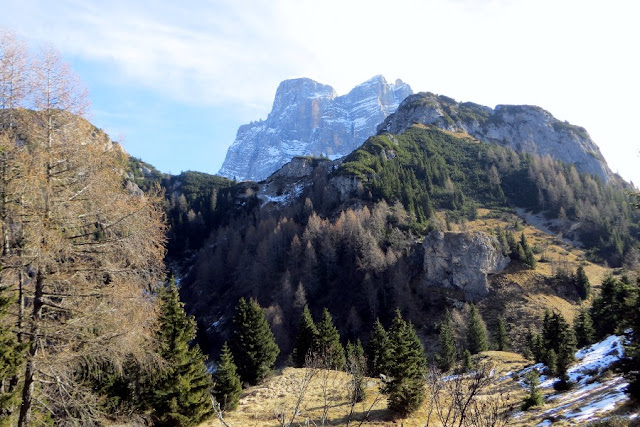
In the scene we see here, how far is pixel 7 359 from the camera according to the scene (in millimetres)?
6410

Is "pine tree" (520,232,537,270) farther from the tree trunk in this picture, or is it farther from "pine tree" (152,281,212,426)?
the tree trunk

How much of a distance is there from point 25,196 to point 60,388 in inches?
144

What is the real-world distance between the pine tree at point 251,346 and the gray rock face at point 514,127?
365ft

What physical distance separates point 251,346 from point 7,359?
21.8 metres

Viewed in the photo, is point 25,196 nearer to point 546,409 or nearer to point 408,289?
point 546,409

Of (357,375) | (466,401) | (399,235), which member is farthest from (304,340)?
(399,235)

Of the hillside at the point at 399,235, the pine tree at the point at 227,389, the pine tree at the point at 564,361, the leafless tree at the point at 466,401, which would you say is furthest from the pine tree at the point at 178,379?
the hillside at the point at 399,235

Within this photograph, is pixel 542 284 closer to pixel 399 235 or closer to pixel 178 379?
pixel 399 235

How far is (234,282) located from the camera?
82875 mm

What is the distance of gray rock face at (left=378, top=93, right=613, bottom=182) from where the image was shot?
129750 millimetres

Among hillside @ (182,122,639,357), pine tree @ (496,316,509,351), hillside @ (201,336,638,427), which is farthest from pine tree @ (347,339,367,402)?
hillside @ (182,122,639,357)

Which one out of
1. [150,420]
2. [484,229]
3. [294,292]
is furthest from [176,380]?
[484,229]

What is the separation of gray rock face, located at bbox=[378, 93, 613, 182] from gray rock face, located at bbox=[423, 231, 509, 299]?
7858 centimetres

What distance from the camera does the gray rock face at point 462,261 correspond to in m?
54.1
